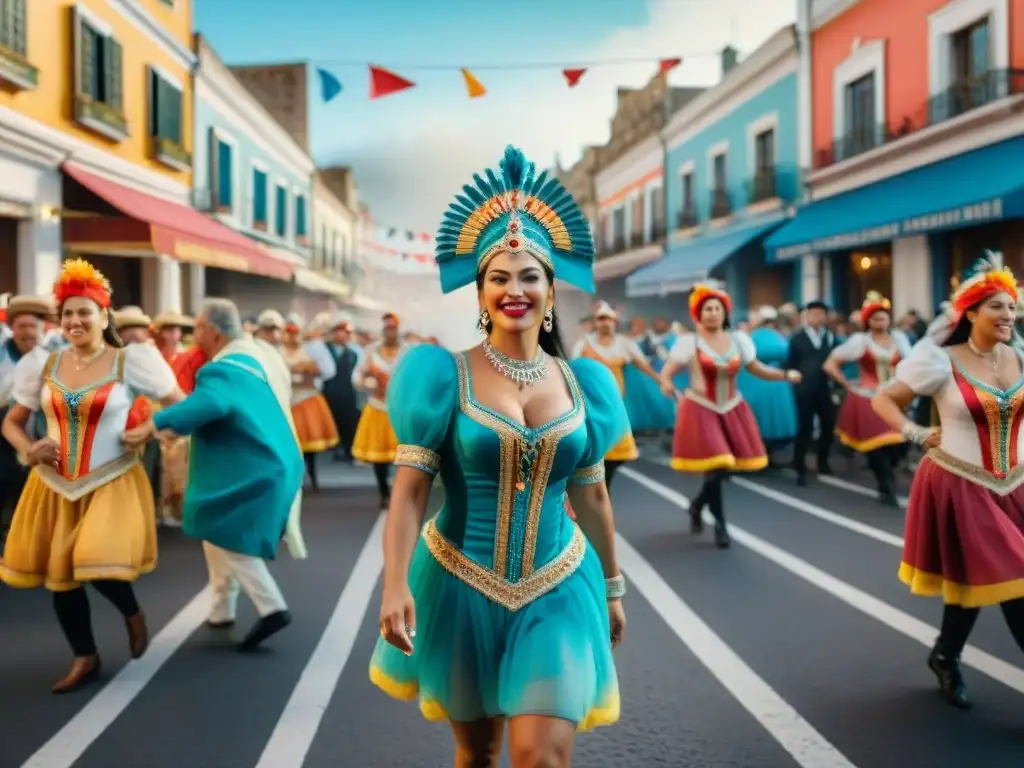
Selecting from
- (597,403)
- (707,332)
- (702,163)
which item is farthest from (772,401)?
(702,163)

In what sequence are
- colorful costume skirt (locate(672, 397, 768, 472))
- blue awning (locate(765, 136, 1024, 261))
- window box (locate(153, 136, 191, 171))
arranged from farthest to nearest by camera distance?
window box (locate(153, 136, 191, 171)), blue awning (locate(765, 136, 1024, 261)), colorful costume skirt (locate(672, 397, 768, 472))

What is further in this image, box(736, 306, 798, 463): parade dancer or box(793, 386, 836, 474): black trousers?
box(736, 306, 798, 463): parade dancer

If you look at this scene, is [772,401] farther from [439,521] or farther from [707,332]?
[439,521]

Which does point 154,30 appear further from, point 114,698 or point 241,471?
point 114,698

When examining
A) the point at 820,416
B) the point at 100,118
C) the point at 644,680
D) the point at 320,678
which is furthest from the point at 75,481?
the point at 100,118

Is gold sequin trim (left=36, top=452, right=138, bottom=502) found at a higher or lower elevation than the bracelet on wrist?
higher

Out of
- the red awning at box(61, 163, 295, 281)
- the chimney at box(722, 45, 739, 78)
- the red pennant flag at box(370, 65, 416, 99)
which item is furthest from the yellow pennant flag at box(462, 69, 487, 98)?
the chimney at box(722, 45, 739, 78)

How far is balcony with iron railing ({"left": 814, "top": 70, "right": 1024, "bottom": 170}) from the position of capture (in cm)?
1583

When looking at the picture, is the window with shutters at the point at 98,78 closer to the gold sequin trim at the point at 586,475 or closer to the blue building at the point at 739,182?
the blue building at the point at 739,182

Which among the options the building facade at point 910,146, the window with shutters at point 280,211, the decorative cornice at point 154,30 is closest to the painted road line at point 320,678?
the building facade at point 910,146

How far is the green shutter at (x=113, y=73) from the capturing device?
16.9 meters

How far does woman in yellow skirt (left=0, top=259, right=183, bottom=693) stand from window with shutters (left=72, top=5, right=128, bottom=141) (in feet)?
37.4

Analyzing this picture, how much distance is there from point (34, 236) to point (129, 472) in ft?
34.2

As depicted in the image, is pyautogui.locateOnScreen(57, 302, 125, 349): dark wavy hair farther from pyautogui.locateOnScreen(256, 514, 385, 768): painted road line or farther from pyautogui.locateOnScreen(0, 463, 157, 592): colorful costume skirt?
pyautogui.locateOnScreen(256, 514, 385, 768): painted road line
